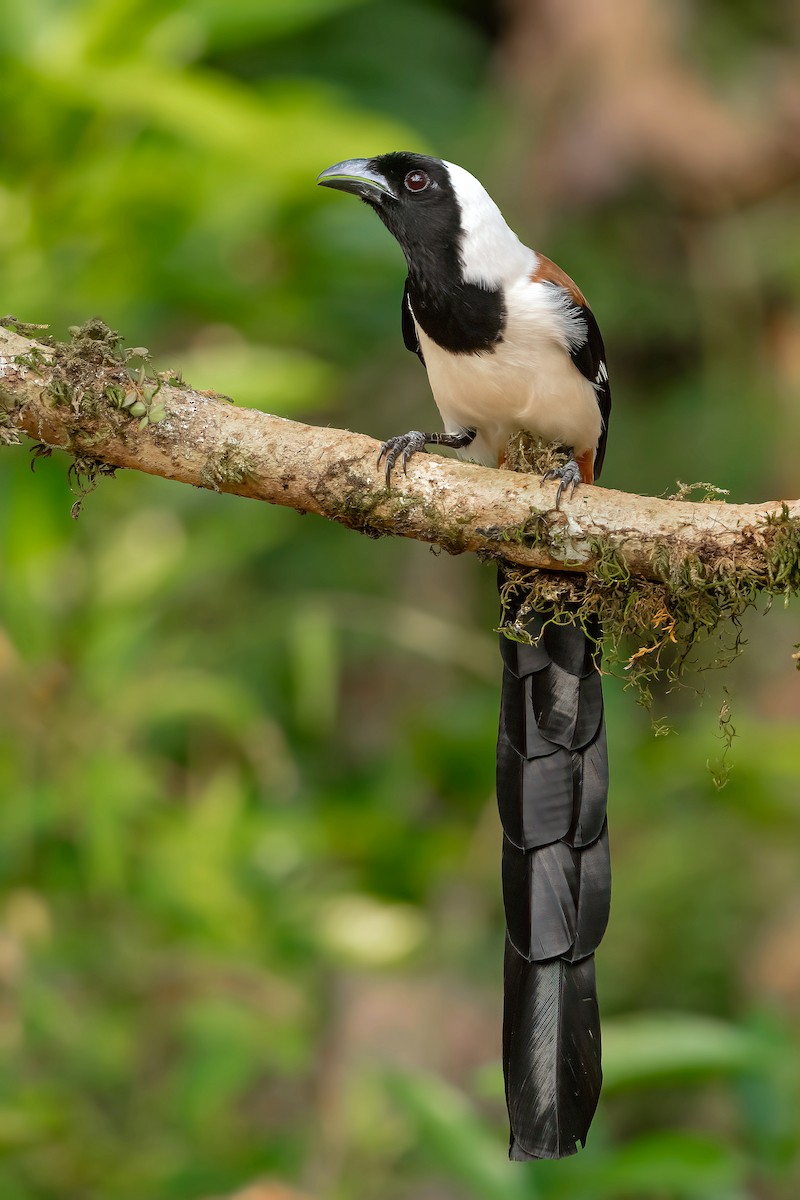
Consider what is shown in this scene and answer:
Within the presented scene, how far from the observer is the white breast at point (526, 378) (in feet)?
7.00

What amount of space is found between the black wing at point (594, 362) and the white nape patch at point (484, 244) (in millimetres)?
127

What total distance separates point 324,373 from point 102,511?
2.07 feet

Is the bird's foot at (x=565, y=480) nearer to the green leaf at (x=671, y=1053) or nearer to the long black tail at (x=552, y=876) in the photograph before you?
the long black tail at (x=552, y=876)

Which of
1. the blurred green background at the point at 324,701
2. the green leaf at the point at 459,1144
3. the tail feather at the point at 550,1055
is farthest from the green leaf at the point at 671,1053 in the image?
the tail feather at the point at 550,1055

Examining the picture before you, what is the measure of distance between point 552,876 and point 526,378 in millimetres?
797

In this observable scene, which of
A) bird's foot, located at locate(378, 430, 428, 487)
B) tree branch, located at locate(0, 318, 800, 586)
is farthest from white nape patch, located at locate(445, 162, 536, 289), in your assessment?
tree branch, located at locate(0, 318, 800, 586)

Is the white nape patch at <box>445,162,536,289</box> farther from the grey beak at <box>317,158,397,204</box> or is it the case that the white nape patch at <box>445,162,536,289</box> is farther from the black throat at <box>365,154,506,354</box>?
the grey beak at <box>317,158,397,204</box>

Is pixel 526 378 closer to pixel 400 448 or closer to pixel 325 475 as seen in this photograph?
pixel 400 448

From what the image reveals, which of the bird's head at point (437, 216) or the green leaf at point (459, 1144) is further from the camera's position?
the green leaf at point (459, 1144)

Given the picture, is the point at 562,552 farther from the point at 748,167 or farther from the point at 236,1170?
the point at 748,167

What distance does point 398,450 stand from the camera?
5.88ft

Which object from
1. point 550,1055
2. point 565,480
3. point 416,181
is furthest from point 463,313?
point 550,1055

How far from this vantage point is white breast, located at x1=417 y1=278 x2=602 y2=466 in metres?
2.13

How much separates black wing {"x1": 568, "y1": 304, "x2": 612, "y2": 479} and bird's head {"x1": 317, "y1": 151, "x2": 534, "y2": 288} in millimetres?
142
